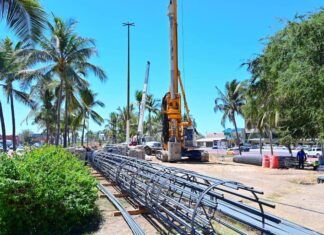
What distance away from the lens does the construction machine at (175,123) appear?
29.0 m

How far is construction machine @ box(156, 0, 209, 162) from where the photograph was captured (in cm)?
2905

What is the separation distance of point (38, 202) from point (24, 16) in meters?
4.88

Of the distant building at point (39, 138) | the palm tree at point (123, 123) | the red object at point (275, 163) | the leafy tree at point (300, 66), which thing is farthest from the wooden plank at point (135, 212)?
the distant building at point (39, 138)

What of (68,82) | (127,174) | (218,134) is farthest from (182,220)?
(218,134)

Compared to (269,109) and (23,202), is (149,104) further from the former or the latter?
(23,202)

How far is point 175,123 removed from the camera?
29359 mm

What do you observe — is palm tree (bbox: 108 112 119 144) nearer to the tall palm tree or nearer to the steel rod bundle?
the tall palm tree

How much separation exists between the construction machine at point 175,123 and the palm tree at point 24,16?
756 inches

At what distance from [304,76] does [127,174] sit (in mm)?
9327

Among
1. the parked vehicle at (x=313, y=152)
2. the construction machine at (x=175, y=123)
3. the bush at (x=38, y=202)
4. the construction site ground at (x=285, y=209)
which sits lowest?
the construction site ground at (x=285, y=209)

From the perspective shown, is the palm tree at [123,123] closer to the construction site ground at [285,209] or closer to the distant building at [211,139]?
the distant building at [211,139]

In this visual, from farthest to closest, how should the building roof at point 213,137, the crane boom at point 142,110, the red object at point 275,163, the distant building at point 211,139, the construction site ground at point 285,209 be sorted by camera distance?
the building roof at point 213,137 → the distant building at point 211,139 → the crane boom at point 142,110 → the red object at point 275,163 → the construction site ground at point 285,209

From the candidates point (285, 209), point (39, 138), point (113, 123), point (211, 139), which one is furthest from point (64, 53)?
point (39, 138)

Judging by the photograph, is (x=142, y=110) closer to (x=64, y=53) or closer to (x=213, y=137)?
(x=64, y=53)
